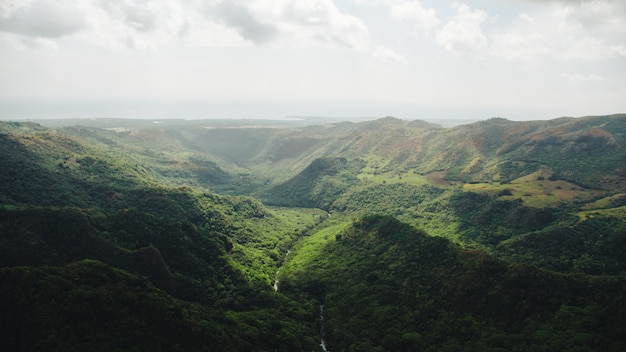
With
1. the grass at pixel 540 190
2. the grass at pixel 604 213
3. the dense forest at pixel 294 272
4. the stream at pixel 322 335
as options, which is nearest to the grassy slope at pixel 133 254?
the dense forest at pixel 294 272

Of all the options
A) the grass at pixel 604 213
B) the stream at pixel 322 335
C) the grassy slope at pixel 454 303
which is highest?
the grass at pixel 604 213

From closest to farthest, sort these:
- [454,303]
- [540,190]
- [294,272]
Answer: [454,303], [294,272], [540,190]

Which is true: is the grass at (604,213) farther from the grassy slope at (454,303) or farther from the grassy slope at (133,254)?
the grassy slope at (133,254)

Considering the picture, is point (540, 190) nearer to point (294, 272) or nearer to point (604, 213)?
point (604, 213)

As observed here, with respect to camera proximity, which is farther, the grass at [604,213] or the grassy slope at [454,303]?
the grass at [604,213]

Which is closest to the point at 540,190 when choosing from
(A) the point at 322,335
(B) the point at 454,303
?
(B) the point at 454,303

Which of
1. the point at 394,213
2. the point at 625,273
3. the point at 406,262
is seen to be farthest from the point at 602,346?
the point at 394,213

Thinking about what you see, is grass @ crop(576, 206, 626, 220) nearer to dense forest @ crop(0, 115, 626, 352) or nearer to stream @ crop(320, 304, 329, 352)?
dense forest @ crop(0, 115, 626, 352)

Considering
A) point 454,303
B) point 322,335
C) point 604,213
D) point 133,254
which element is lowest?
point 322,335

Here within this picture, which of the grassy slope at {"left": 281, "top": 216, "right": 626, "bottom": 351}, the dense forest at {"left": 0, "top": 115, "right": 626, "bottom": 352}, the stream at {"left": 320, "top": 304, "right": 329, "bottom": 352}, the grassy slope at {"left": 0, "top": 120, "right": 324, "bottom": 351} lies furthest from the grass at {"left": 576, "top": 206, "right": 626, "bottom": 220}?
the grassy slope at {"left": 0, "top": 120, "right": 324, "bottom": 351}

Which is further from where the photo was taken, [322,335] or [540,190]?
[540,190]

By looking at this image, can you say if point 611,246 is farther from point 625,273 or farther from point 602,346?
point 602,346

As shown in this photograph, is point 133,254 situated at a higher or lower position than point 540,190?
lower
